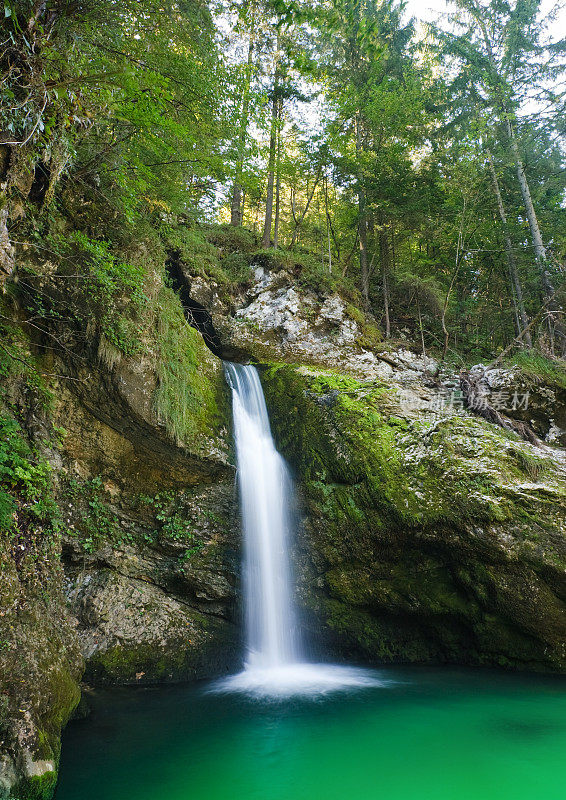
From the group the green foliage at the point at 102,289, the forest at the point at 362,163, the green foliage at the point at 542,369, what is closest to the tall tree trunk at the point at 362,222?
the forest at the point at 362,163

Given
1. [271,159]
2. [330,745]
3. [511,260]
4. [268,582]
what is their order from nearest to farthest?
[330,745]
[268,582]
[511,260]
[271,159]

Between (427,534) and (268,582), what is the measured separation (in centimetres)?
264

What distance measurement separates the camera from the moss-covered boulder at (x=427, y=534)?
5336 millimetres

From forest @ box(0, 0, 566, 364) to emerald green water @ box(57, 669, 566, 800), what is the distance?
5630 millimetres

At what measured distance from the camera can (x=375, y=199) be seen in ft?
40.7

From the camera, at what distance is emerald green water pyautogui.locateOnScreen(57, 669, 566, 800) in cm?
334

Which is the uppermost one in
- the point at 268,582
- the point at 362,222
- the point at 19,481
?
the point at 362,222

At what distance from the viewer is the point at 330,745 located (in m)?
4.04

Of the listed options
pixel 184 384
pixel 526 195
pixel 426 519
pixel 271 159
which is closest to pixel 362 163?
pixel 271 159

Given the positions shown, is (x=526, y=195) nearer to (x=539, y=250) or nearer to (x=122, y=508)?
(x=539, y=250)

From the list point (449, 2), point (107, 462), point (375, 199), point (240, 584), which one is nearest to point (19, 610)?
point (107, 462)

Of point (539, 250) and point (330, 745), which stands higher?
point (539, 250)

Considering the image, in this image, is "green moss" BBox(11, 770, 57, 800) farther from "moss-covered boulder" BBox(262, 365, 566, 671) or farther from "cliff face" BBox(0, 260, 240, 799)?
"moss-covered boulder" BBox(262, 365, 566, 671)

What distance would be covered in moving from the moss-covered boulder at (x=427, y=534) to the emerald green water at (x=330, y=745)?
0.82 meters
